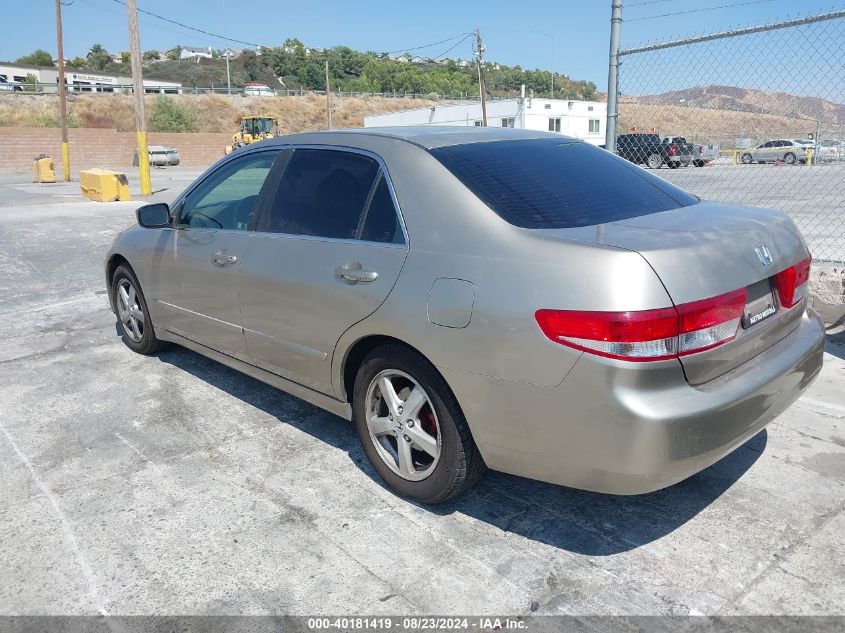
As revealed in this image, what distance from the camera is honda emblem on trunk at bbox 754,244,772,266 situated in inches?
109

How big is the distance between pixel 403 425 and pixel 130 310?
3.13 metres

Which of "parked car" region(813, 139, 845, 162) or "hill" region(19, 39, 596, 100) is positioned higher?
"hill" region(19, 39, 596, 100)

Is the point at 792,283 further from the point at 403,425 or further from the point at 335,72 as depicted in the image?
the point at 335,72

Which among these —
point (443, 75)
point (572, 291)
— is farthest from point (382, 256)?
point (443, 75)

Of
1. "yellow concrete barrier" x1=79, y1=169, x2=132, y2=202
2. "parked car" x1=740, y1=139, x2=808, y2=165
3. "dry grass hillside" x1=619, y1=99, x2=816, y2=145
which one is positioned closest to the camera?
"dry grass hillside" x1=619, y1=99, x2=816, y2=145

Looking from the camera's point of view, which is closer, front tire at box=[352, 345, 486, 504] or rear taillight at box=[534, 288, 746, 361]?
rear taillight at box=[534, 288, 746, 361]

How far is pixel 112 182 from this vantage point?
18.3 metres

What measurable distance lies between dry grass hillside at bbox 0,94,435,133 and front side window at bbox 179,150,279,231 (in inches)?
2098

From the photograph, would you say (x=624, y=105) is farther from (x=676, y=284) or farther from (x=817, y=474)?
(x=676, y=284)

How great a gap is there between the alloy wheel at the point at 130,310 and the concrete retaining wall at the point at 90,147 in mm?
33832

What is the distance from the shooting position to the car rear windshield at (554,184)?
115 inches

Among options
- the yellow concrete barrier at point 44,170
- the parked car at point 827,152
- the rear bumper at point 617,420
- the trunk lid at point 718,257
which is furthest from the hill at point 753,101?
the yellow concrete barrier at point 44,170

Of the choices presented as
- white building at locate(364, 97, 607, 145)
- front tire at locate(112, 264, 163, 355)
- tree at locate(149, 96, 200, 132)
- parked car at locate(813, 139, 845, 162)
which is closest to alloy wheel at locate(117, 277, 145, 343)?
front tire at locate(112, 264, 163, 355)

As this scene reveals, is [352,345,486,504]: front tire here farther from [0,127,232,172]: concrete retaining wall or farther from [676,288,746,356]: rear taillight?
[0,127,232,172]: concrete retaining wall
